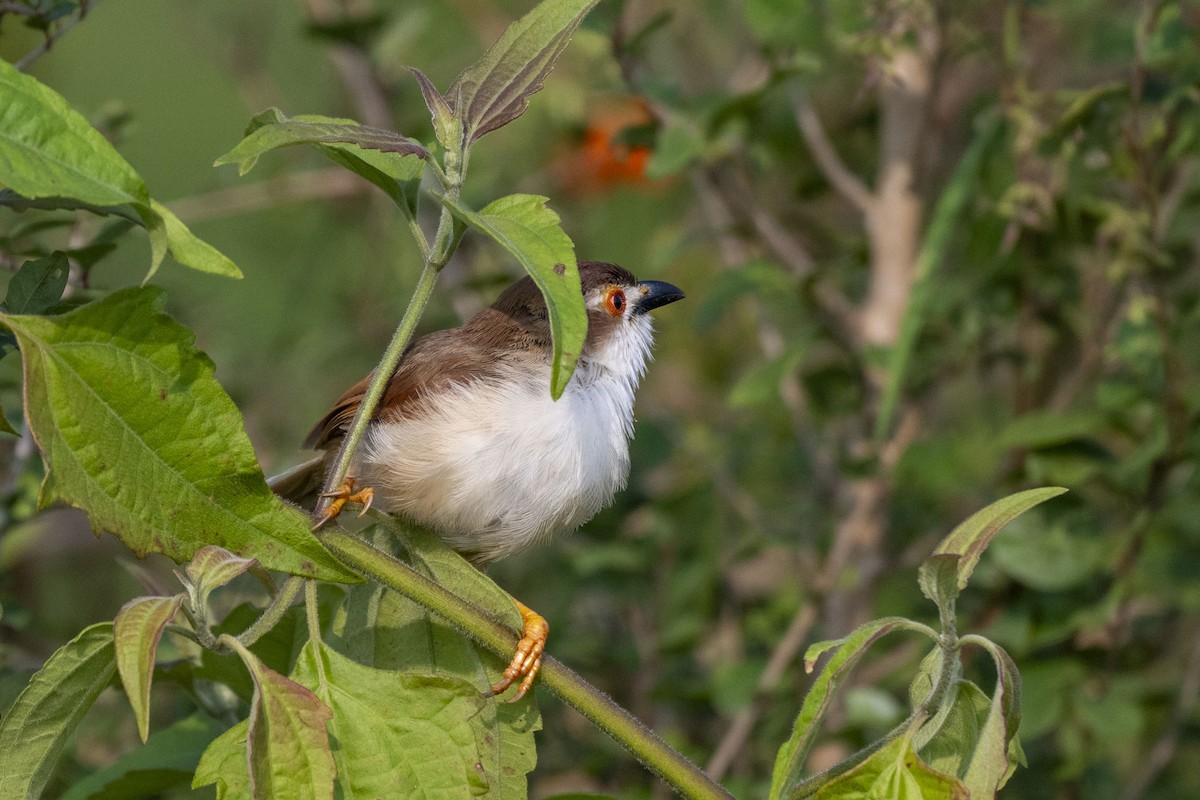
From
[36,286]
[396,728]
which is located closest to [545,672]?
[396,728]

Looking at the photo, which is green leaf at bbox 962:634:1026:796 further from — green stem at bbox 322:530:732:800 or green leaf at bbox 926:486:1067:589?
green stem at bbox 322:530:732:800

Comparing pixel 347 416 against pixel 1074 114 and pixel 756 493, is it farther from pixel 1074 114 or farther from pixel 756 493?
pixel 756 493

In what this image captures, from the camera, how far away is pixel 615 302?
3.81m

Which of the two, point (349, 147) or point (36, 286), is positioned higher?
point (349, 147)

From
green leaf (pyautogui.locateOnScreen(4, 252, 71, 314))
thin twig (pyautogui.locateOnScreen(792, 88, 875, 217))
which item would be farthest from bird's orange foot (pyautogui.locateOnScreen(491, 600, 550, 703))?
thin twig (pyautogui.locateOnScreen(792, 88, 875, 217))

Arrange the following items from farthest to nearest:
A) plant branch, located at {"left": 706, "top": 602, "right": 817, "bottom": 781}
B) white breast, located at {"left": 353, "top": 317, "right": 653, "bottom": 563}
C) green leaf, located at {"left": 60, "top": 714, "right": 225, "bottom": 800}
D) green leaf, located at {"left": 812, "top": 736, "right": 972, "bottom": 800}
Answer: plant branch, located at {"left": 706, "top": 602, "right": 817, "bottom": 781} < white breast, located at {"left": 353, "top": 317, "right": 653, "bottom": 563} < green leaf, located at {"left": 60, "top": 714, "right": 225, "bottom": 800} < green leaf, located at {"left": 812, "top": 736, "right": 972, "bottom": 800}

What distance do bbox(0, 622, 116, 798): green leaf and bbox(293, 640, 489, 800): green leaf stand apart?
28cm

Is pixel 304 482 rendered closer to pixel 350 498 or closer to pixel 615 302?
pixel 350 498

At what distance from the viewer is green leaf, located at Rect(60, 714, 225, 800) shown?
2.28 meters

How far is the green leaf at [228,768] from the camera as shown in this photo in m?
1.71

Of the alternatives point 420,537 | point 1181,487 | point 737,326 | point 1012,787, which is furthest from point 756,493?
point 420,537

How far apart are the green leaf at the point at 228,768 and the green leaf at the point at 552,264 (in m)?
0.65

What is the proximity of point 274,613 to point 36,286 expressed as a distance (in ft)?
2.00

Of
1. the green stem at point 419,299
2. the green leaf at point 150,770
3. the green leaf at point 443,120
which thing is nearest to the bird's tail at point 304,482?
the green leaf at point 150,770
